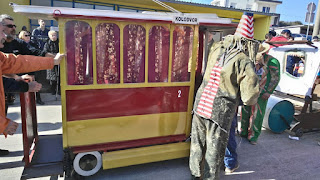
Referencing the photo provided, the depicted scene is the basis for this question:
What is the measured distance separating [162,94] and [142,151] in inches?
34.7

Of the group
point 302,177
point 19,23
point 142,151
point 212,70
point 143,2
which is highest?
point 143,2

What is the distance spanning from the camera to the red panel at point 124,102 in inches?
114

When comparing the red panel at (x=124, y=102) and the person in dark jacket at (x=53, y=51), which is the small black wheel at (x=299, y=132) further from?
the person in dark jacket at (x=53, y=51)

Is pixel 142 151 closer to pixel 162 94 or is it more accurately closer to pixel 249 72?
pixel 162 94

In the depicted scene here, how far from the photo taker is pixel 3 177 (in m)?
3.17

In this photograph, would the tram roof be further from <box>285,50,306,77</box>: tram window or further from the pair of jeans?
<box>285,50,306,77</box>: tram window

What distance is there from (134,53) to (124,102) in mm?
688

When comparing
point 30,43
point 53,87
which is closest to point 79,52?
point 30,43

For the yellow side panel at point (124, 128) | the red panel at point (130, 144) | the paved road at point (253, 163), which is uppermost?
the yellow side panel at point (124, 128)

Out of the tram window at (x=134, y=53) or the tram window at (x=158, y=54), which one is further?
the tram window at (x=158, y=54)

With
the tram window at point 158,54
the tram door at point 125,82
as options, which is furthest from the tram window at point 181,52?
the tram window at point 158,54

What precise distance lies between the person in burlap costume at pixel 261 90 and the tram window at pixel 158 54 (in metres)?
1.79

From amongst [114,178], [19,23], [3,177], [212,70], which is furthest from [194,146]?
[19,23]

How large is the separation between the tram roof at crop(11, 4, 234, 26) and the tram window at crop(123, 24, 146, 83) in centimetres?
16
